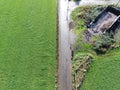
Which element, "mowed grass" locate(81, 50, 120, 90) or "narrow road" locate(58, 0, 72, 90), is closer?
"mowed grass" locate(81, 50, 120, 90)

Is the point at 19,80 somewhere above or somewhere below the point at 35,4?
below

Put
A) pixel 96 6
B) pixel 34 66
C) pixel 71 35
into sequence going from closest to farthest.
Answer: pixel 34 66, pixel 71 35, pixel 96 6

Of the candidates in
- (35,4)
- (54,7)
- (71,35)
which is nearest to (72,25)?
(71,35)

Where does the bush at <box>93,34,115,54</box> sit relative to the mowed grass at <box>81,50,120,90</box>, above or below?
above

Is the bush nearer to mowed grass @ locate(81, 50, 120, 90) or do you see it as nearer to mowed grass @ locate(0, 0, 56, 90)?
mowed grass @ locate(81, 50, 120, 90)

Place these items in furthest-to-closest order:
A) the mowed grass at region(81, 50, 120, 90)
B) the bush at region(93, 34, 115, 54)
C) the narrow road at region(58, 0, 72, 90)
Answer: the bush at region(93, 34, 115, 54) → the narrow road at region(58, 0, 72, 90) → the mowed grass at region(81, 50, 120, 90)

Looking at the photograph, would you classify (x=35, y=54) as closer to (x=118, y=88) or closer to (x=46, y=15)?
(x=46, y=15)

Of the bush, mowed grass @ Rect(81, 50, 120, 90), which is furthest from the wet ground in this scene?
the bush
